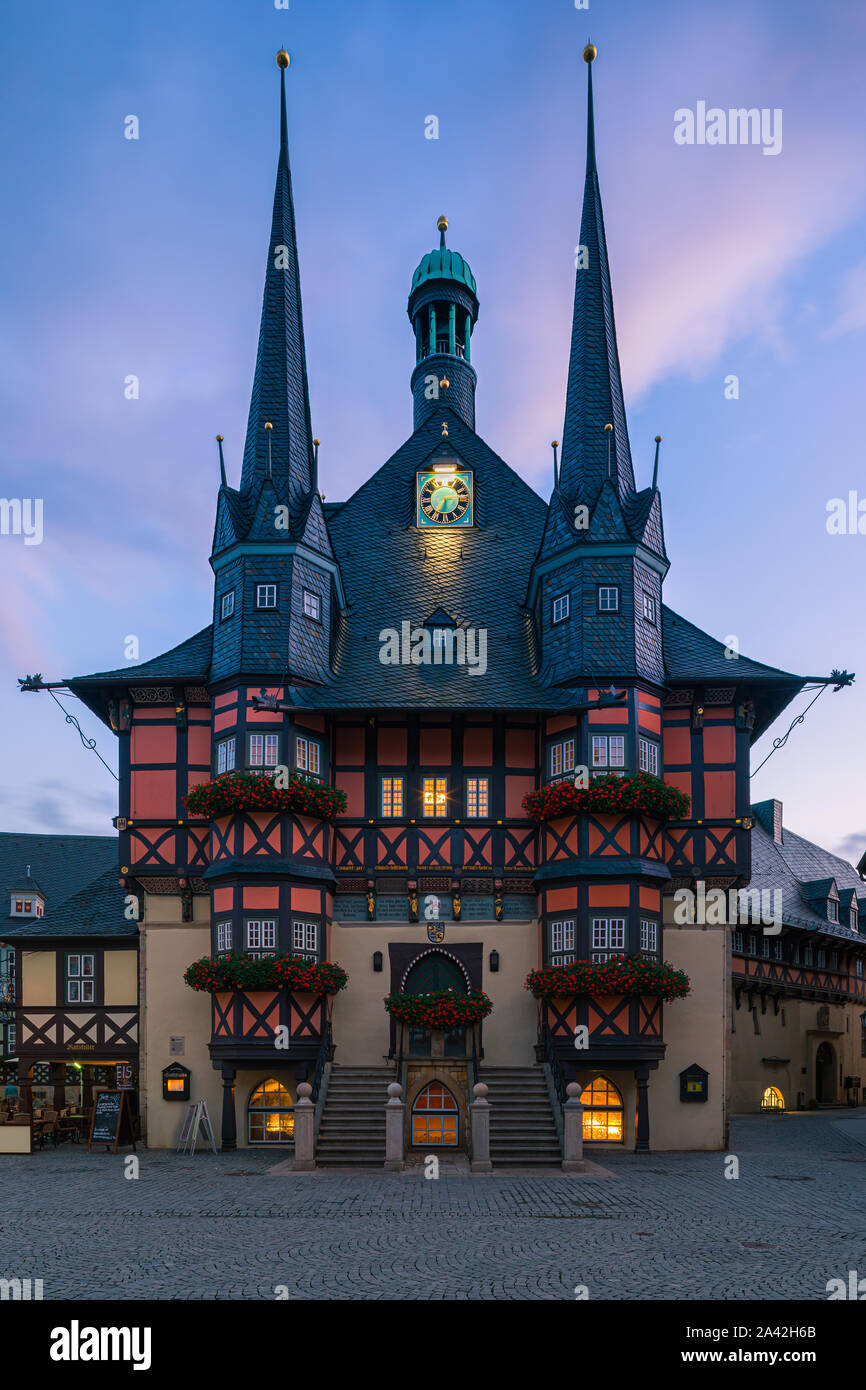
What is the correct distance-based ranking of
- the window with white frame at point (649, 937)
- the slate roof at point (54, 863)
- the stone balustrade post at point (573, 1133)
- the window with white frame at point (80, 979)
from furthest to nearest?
the slate roof at point (54, 863) < the window with white frame at point (80, 979) < the window with white frame at point (649, 937) < the stone balustrade post at point (573, 1133)

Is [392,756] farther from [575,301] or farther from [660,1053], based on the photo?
[575,301]

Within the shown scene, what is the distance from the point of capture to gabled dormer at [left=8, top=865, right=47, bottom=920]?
50.7 meters

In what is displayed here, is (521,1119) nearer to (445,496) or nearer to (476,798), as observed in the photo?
(476,798)

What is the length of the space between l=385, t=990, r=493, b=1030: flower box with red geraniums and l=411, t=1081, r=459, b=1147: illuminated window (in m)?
1.31

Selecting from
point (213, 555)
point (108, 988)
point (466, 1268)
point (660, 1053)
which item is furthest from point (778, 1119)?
point (466, 1268)

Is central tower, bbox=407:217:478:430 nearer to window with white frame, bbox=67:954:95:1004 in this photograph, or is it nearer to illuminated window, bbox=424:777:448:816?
illuminated window, bbox=424:777:448:816

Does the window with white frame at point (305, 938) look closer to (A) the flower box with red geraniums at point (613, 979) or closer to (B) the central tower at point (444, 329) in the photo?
(A) the flower box with red geraniums at point (613, 979)

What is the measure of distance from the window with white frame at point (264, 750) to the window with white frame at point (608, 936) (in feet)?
25.6

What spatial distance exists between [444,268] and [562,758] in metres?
20.0

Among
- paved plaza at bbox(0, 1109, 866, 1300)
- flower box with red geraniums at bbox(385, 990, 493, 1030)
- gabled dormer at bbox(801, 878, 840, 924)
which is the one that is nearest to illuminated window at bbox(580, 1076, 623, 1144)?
paved plaza at bbox(0, 1109, 866, 1300)

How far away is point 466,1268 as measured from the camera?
12.8m

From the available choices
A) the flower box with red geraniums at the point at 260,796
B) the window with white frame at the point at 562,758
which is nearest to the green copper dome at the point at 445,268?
the window with white frame at the point at 562,758

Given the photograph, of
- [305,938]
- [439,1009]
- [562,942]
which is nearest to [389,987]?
[439,1009]

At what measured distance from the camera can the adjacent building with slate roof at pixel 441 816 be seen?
2508 centimetres
